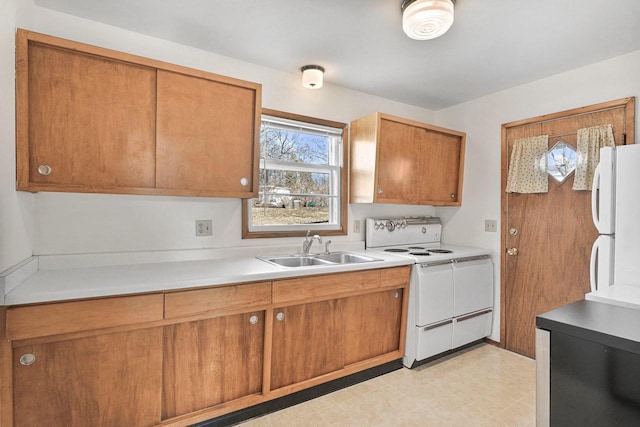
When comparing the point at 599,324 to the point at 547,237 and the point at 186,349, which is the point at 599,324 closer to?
the point at 186,349

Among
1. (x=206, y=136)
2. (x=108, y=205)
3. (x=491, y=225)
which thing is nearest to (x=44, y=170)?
(x=108, y=205)

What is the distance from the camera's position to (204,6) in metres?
1.83

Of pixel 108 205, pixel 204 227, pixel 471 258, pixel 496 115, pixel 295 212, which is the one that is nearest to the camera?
pixel 108 205

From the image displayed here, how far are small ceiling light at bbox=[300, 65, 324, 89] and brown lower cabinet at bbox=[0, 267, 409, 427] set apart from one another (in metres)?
1.50

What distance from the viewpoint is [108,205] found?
202 cm

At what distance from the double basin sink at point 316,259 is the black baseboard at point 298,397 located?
817mm

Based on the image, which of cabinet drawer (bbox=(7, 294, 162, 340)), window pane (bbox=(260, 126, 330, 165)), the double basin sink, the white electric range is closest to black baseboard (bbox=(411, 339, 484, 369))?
the white electric range

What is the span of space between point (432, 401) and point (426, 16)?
2.30m

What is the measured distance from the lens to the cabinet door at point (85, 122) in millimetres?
1598

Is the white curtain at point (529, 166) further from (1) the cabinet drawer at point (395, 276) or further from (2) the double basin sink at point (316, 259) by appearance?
(2) the double basin sink at point (316, 259)

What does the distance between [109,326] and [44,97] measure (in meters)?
1.17

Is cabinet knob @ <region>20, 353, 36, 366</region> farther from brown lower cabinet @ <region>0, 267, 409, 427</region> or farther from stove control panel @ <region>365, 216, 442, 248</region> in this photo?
stove control panel @ <region>365, 216, 442, 248</region>

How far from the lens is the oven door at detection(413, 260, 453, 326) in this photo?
2506mm

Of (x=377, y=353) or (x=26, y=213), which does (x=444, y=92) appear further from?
(x=26, y=213)
